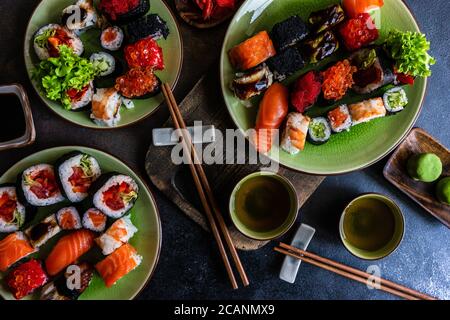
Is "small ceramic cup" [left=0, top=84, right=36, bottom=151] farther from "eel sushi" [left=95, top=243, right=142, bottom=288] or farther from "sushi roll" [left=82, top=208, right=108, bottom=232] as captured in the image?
"eel sushi" [left=95, top=243, right=142, bottom=288]

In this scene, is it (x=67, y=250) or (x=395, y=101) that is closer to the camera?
(x=67, y=250)

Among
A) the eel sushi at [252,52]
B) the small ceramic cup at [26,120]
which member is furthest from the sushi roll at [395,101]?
the small ceramic cup at [26,120]

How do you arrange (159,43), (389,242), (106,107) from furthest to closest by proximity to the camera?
1. (389,242)
2. (159,43)
3. (106,107)

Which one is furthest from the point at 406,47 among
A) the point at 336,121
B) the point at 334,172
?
the point at 334,172

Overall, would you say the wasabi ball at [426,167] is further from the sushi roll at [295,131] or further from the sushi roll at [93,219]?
the sushi roll at [93,219]

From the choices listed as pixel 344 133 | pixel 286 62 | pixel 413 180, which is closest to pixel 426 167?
pixel 413 180

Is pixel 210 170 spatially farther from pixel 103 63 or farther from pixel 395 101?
pixel 395 101
